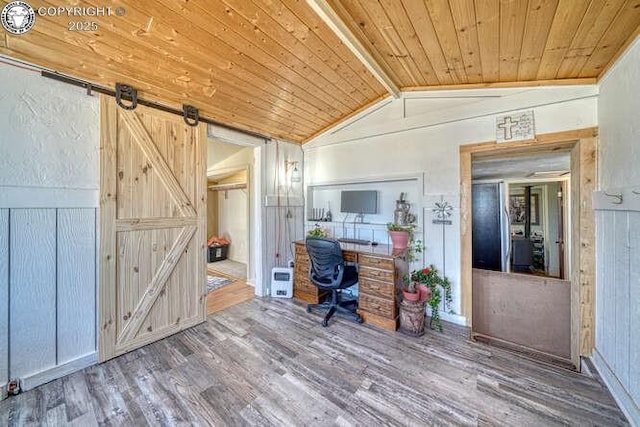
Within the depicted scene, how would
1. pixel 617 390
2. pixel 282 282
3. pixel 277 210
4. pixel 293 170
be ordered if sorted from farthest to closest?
pixel 293 170 < pixel 277 210 < pixel 282 282 < pixel 617 390

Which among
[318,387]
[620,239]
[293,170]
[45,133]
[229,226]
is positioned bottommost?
[318,387]

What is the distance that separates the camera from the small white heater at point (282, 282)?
3248 mm

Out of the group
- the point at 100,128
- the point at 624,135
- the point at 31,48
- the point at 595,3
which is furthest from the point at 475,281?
the point at 31,48

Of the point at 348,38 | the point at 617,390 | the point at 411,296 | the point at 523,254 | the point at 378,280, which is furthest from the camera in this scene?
the point at 523,254

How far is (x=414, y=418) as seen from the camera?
4.56ft

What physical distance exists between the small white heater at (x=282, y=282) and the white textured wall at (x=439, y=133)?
5.22 ft

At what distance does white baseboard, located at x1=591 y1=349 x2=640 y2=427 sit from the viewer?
4.37 feet

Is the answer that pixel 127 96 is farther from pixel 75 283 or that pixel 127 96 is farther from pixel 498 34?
pixel 498 34

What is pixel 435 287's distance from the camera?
8.11 feet

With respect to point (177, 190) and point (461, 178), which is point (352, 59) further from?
point (177, 190)

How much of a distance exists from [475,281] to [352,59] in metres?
2.83

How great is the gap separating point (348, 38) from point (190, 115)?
5.68 ft

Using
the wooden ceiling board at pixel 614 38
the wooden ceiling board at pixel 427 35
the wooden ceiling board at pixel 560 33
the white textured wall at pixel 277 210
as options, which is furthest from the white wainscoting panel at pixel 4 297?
the wooden ceiling board at pixel 614 38

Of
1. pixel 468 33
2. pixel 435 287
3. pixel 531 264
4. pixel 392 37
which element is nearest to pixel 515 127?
pixel 468 33
